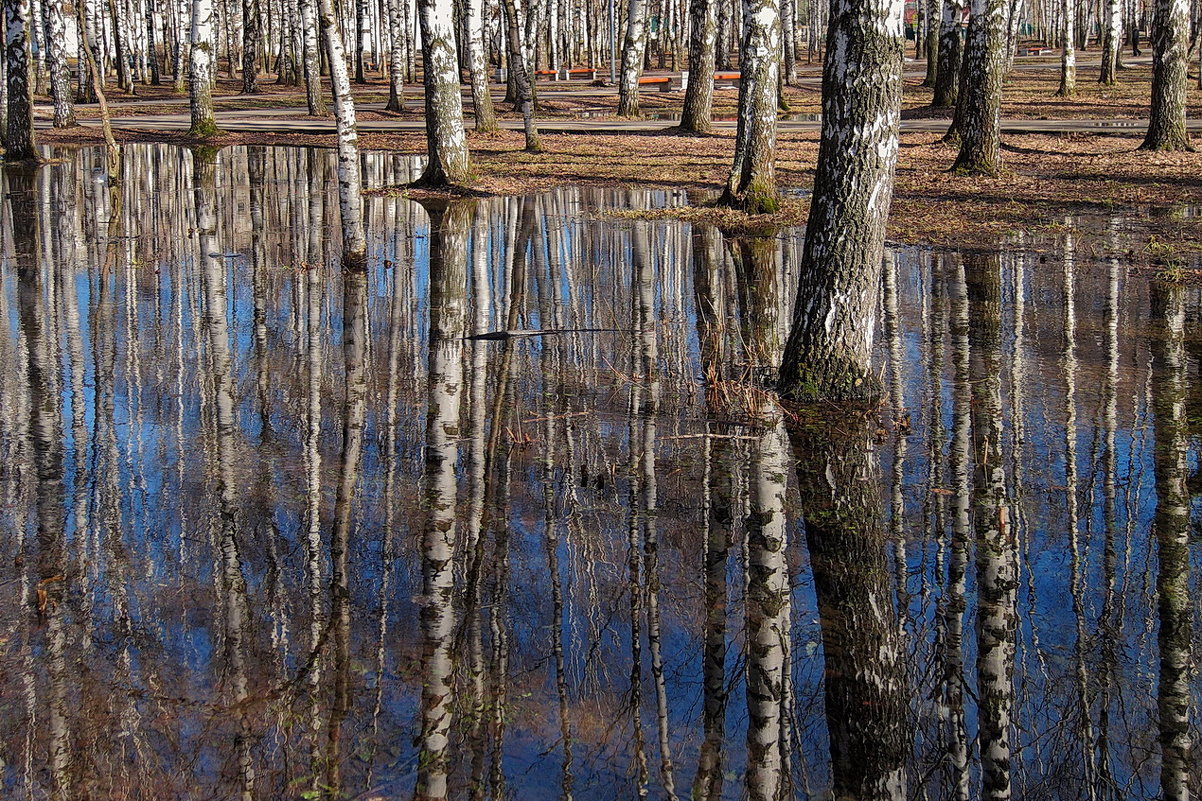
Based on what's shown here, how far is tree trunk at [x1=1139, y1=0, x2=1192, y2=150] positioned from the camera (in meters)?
18.7

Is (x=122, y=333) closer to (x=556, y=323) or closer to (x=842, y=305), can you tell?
(x=556, y=323)

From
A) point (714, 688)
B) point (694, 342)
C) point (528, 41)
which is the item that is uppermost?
point (528, 41)

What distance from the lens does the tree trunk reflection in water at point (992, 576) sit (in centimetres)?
376

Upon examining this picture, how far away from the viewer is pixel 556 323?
973cm

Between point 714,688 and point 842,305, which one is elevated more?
point 842,305

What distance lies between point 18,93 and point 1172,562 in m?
22.8

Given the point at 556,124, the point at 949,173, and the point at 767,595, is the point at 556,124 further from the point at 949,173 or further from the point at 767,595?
the point at 767,595

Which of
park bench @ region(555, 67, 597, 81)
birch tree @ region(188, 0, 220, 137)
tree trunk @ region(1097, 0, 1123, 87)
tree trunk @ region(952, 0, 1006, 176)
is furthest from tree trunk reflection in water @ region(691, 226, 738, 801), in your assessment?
park bench @ region(555, 67, 597, 81)

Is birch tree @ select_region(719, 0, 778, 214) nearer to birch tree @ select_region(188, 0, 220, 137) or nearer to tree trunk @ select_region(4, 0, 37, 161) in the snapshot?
tree trunk @ select_region(4, 0, 37, 161)

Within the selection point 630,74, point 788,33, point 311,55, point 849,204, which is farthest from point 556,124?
point 849,204

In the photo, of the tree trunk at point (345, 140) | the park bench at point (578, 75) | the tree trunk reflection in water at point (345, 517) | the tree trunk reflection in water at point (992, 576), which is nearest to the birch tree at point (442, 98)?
the tree trunk at point (345, 140)

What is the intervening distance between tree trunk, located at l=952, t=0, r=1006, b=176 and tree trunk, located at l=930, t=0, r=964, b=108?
33.8 feet

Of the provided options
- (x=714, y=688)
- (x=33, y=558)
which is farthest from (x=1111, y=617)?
(x=33, y=558)

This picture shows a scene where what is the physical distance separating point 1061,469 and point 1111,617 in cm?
172
